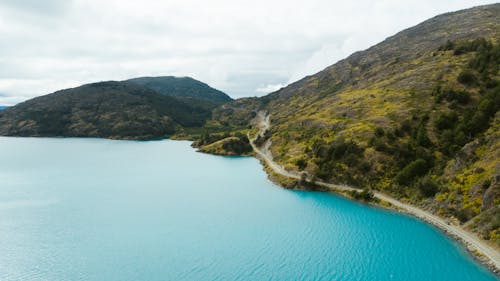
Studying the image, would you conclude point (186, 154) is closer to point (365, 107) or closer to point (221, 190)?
point (221, 190)

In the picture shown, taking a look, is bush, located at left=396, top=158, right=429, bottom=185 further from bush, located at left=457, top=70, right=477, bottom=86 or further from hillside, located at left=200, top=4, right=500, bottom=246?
bush, located at left=457, top=70, right=477, bottom=86

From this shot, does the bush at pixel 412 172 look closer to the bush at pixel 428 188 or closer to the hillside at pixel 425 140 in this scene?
the hillside at pixel 425 140

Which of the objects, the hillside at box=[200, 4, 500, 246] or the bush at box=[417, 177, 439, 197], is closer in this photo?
Result: the hillside at box=[200, 4, 500, 246]

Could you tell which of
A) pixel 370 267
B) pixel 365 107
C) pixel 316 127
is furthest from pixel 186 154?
pixel 370 267

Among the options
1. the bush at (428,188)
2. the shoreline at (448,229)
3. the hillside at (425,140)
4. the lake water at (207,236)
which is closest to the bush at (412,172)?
the hillside at (425,140)

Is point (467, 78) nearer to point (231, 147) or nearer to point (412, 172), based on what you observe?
point (412, 172)

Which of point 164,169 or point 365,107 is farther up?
point 365,107

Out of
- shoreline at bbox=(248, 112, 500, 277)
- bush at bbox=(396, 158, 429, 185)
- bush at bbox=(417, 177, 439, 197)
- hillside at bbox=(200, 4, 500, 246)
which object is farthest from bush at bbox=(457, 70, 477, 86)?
shoreline at bbox=(248, 112, 500, 277)

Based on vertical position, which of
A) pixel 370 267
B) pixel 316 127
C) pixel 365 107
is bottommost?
pixel 370 267
